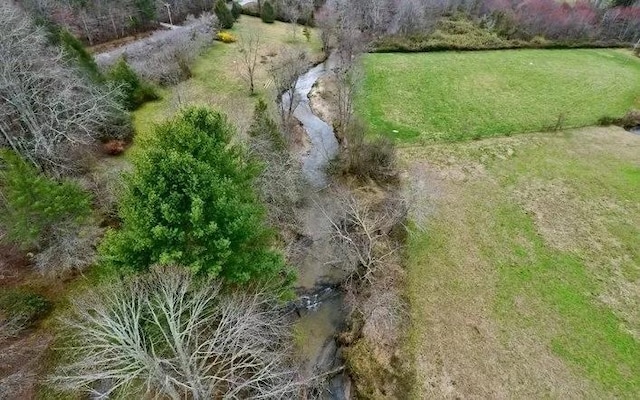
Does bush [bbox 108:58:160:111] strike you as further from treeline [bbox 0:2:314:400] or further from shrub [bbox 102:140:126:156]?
treeline [bbox 0:2:314:400]

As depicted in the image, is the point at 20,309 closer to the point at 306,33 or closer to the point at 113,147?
the point at 113,147

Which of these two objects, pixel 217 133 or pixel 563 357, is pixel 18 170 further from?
pixel 563 357

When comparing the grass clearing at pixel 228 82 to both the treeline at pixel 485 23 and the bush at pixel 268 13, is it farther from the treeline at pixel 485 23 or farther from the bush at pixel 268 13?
the treeline at pixel 485 23

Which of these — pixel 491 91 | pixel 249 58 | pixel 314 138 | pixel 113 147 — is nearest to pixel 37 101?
pixel 113 147

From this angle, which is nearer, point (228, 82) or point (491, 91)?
point (228, 82)

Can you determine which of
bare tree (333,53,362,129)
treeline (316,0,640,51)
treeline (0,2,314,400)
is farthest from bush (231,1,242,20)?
treeline (0,2,314,400)

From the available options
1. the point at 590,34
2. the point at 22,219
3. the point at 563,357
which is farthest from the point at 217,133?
the point at 590,34

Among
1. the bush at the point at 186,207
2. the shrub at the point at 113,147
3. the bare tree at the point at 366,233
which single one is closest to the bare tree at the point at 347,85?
the bare tree at the point at 366,233
